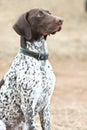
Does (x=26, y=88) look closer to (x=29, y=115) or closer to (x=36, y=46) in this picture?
(x=29, y=115)

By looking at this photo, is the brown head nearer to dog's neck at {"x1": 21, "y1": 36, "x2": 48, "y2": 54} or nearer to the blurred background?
dog's neck at {"x1": 21, "y1": 36, "x2": 48, "y2": 54}

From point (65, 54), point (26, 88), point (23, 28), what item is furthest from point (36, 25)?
point (65, 54)

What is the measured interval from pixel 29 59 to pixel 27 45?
18 centimetres

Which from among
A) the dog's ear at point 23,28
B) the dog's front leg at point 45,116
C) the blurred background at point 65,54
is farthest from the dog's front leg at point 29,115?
the blurred background at point 65,54

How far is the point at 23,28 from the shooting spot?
22.5ft

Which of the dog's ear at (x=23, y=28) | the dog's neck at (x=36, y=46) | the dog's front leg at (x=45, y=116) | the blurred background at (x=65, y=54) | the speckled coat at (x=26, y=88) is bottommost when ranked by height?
the blurred background at (x=65, y=54)

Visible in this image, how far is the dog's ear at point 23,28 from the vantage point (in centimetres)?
684

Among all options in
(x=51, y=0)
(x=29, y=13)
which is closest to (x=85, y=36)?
(x=51, y=0)

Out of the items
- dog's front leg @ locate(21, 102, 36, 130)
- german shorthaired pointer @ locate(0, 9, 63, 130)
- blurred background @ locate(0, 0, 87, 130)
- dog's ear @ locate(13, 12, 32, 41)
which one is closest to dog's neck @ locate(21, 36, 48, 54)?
german shorthaired pointer @ locate(0, 9, 63, 130)

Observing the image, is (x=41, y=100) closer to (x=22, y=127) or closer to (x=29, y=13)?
(x=22, y=127)

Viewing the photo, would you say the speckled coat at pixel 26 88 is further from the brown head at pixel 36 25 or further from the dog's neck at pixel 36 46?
the brown head at pixel 36 25

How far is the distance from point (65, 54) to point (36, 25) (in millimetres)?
11736

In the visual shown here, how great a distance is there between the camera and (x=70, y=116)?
9.57m

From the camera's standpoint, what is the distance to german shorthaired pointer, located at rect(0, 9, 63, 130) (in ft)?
22.6
